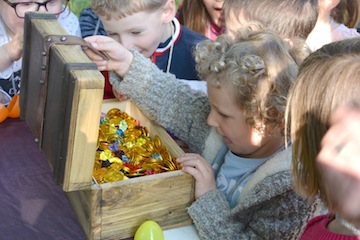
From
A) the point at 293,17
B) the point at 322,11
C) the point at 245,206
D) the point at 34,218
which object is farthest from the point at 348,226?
the point at 322,11

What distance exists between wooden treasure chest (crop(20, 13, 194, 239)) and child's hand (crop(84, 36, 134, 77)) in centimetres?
12

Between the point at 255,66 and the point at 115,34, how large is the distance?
2.51 ft

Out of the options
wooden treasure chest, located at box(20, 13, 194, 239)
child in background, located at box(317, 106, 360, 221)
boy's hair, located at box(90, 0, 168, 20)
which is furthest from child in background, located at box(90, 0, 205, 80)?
child in background, located at box(317, 106, 360, 221)

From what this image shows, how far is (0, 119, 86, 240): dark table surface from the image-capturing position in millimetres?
1233

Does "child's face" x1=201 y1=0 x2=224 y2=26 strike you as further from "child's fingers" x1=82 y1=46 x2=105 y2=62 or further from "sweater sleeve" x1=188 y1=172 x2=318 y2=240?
"sweater sleeve" x1=188 y1=172 x2=318 y2=240

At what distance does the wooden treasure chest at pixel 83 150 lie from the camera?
3.71 feet

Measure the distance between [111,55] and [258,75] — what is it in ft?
1.45

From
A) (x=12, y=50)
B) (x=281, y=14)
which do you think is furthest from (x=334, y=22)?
(x=12, y=50)

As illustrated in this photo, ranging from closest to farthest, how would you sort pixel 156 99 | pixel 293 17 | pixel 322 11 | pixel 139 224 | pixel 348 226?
pixel 348 226
pixel 139 224
pixel 156 99
pixel 293 17
pixel 322 11

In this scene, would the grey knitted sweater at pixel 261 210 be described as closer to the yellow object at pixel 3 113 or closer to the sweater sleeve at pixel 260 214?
the sweater sleeve at pixel 260 214

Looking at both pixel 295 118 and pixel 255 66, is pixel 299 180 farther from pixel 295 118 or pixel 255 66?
pixel 255 66

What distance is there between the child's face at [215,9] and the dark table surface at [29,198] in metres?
1.18

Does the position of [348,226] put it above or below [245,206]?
above

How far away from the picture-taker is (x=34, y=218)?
1270 millimetres
